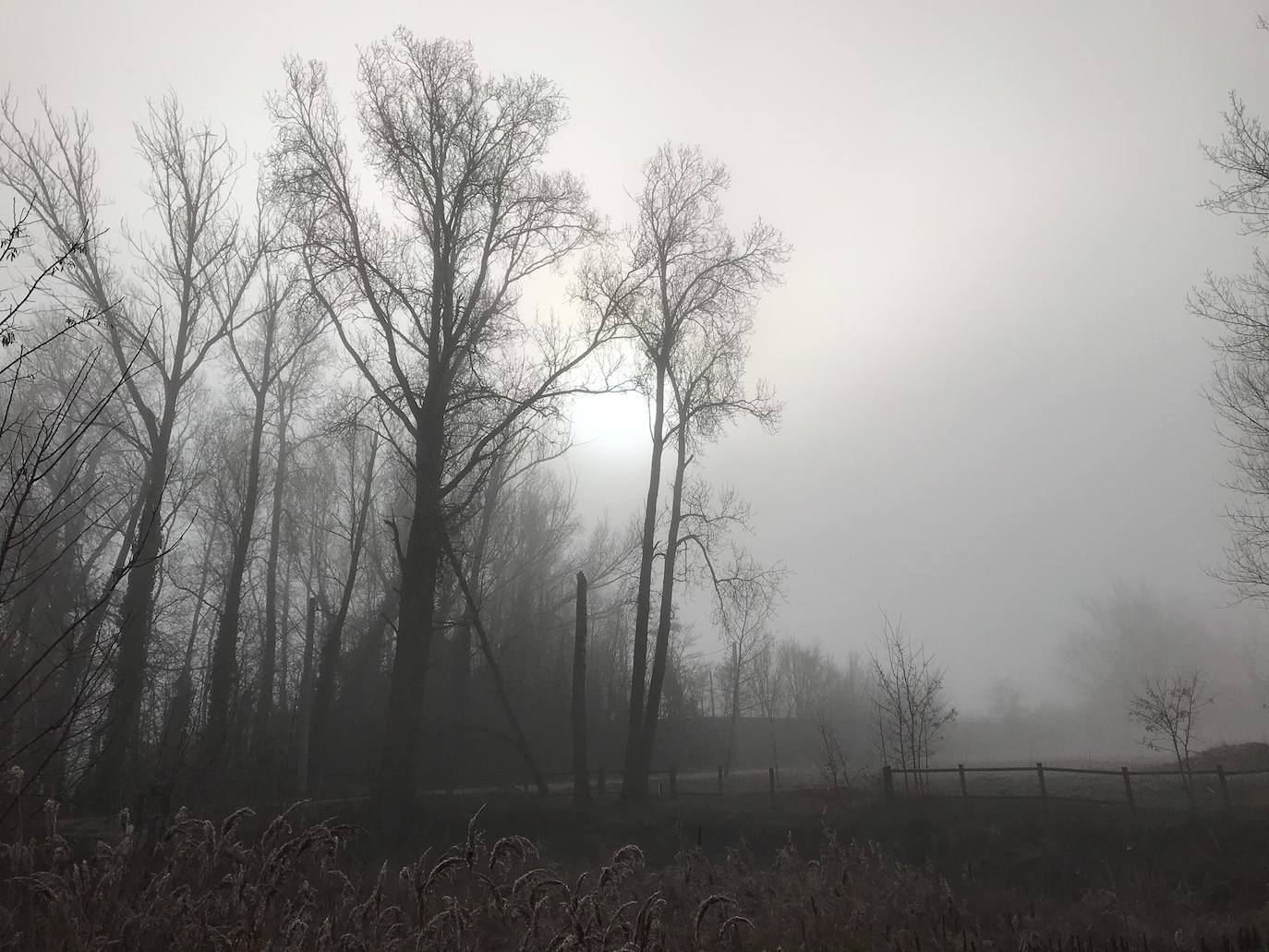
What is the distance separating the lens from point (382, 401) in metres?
15.4

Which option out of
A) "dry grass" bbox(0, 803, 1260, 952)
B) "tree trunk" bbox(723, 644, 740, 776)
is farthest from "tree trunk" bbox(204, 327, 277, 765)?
"tree trunk" bbox(723, 644, 740, 776)

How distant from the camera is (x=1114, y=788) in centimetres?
1727

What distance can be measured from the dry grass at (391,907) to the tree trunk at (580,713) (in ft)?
32.3

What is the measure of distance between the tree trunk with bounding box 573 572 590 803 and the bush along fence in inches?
262

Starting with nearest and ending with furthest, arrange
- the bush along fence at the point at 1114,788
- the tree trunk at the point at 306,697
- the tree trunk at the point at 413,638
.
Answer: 1. the tree trunk at the point at 413,638
2. the bush along fence at the point at 1114,788
3. the tree trunk at the point at 306,697

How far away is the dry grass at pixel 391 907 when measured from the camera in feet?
11.5

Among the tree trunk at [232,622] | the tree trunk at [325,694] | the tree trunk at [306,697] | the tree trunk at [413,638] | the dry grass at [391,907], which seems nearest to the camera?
the dry grass at [391,907]

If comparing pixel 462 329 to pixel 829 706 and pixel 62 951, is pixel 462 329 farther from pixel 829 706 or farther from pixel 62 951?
pixel 829 706

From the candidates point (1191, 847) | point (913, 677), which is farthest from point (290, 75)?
point (1191, 847)

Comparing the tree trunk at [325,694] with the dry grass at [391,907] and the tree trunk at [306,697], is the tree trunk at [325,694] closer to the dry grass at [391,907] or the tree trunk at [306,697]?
the tree trunk at [306,697]

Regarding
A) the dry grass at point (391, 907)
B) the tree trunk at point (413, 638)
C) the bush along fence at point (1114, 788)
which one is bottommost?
the bush along fence at point (1114, 788)

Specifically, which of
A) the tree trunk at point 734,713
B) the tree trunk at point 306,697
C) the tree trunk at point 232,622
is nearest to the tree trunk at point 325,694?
the tree trunk at point 306,697

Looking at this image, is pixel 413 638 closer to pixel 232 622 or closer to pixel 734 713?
pixel 232 622

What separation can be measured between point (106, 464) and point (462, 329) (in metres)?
16.0
